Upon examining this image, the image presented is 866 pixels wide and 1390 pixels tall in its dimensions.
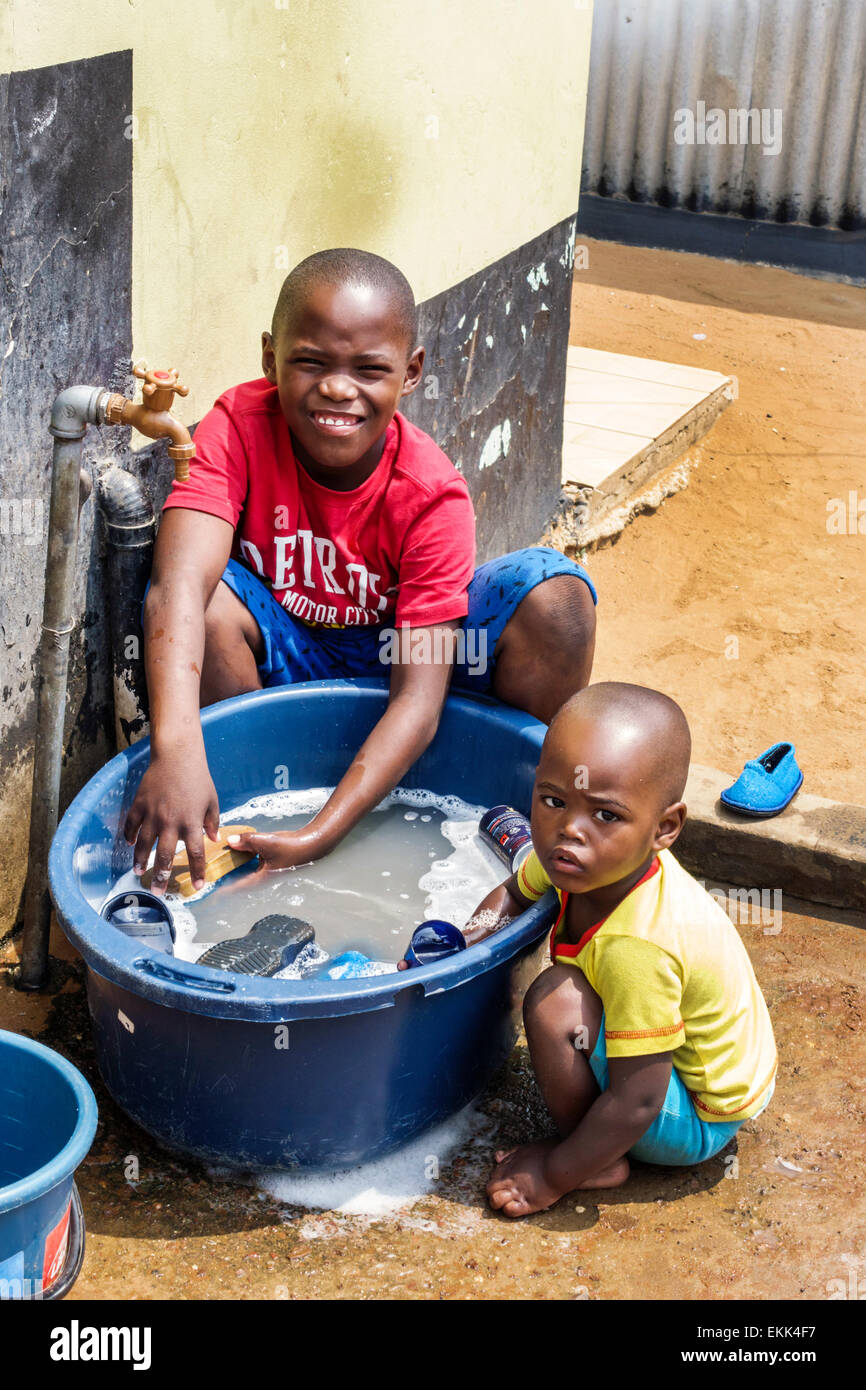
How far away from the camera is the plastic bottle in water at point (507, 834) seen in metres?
2.47

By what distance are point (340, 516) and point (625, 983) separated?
3.52 ft

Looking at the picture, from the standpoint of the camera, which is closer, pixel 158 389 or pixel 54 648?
pixel 158 389

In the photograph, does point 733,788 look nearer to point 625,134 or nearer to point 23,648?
point 23,648

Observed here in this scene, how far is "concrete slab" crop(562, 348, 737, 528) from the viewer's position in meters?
4.49

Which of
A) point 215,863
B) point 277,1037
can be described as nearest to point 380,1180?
point 277,1037

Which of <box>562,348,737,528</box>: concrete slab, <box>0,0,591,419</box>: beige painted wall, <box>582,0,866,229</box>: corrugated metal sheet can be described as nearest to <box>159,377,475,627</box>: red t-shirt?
<box>0,0,591,419</box>: beige painted wall

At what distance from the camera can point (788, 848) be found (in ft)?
9.13

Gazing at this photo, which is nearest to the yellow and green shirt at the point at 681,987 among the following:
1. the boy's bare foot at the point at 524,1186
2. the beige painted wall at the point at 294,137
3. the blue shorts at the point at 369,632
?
the boy's bare foot at the point at 524,1186

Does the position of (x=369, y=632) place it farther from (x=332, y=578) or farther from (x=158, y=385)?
(x=158, y=385)

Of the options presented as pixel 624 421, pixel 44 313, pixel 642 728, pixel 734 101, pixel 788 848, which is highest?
pixel 734 101

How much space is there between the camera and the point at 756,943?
2674 mm

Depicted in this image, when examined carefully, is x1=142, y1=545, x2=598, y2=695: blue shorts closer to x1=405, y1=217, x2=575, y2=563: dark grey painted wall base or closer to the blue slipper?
the blue slipper

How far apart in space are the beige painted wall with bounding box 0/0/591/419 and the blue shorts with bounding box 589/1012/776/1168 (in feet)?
4.57

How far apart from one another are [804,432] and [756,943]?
3.03 meters
